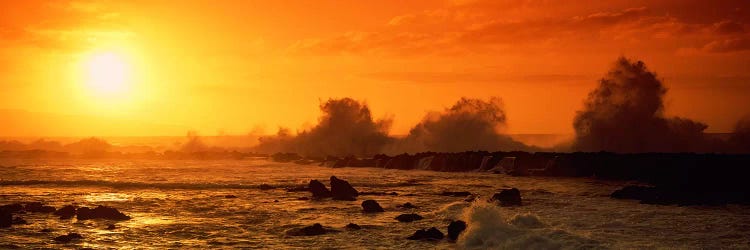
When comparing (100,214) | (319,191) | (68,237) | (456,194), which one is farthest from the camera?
(456,194)

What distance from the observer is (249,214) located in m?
24.5

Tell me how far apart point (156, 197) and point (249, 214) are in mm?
9639

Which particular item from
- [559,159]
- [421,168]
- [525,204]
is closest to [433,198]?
[525,204]

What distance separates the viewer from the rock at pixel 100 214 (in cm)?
2328

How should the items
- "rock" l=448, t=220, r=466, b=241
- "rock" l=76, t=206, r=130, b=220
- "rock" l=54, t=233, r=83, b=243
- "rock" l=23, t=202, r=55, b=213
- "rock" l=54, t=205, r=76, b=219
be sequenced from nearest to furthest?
"rock" l=448, t=220, r=466, b=241 → "rock" l=54, t=233, r=83, b=243 → "rock" l=76, t=206, r=130, b=220 → "rock" l=54, t=205, r=76, b=219 → "rock" l=23, t=202, r=55, b=213

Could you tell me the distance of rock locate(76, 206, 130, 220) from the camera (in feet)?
76.4

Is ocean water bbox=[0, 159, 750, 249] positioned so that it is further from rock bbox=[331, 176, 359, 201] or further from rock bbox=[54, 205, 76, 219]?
rock bbox=[331, 176, 359, 201]

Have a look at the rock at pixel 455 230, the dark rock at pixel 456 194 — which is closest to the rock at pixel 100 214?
the rock at pixel 455 230

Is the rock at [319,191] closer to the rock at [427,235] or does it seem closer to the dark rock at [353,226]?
the dark rock at [353,226]

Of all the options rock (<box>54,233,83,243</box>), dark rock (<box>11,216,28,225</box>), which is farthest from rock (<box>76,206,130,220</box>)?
rock (<box>54,233,83,243</box>)

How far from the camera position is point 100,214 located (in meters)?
23.6

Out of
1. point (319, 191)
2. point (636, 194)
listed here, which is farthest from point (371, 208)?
point (636, 194)

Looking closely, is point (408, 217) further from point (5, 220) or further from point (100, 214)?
point (5, 220)

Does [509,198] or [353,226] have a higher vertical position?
[509,198]
